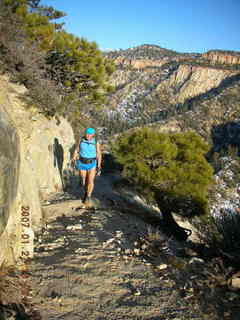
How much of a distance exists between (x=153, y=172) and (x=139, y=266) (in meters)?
5.17

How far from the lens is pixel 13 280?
2.65m

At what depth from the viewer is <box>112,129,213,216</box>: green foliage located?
27.4 ft

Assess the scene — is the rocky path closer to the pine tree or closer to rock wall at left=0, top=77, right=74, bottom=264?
rock wall at left=0, top=77, right=74, bottom=264

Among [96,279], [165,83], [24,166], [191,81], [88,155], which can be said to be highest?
[191,81]

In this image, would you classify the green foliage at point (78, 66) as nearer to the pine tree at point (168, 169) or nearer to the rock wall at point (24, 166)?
the rock wall at point (24, 166)

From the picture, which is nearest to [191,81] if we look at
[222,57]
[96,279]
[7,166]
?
[222,57]

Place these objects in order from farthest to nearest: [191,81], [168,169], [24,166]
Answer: [191,81]
[168,169]
[24,166]

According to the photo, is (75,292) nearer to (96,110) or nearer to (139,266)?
(139,266)

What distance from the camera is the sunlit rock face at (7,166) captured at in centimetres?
238

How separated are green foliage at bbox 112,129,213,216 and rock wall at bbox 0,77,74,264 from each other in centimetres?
208

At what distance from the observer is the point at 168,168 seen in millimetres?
8430

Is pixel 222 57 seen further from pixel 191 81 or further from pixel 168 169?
pixel 168 169

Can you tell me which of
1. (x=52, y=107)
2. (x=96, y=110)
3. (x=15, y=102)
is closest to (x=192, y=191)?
(x=52, y=107)

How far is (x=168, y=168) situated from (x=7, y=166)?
253 inches
